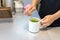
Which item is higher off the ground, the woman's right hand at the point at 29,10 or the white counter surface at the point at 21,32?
the woman's right hand at the point at 29,10

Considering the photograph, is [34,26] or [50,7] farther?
[50,7]

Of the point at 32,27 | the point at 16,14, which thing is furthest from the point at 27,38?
the point at 16,14

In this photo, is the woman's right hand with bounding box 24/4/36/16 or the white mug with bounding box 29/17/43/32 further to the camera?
the woman's right hand with bounding box 24/4/36/16

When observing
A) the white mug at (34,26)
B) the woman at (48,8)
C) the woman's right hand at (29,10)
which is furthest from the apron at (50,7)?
the white mug at (34,26)

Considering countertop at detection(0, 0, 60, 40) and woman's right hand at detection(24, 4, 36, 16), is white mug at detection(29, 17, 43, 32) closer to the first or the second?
countertop at detection(0, 0, 60, 40)

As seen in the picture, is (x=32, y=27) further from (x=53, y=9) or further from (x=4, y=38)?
(x=53, y=9)

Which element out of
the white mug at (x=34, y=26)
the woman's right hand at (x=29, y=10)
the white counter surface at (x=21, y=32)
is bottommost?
the white counter surface at (x=21, y=32)

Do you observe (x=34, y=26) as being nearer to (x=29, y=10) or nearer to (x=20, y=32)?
(x=20, y=32)

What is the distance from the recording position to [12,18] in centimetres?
132

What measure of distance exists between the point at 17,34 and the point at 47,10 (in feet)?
1.36

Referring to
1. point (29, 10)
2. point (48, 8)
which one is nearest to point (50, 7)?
point (48, 8)

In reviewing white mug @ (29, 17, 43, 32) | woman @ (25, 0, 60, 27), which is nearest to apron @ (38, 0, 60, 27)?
woman @ (25, 0, 60, 27)

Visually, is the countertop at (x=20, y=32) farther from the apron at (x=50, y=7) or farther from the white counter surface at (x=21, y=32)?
the apron at (x=50, y=7)

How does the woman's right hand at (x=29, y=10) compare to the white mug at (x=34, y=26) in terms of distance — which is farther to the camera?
the woman's right hand at (x=29, y=10)
